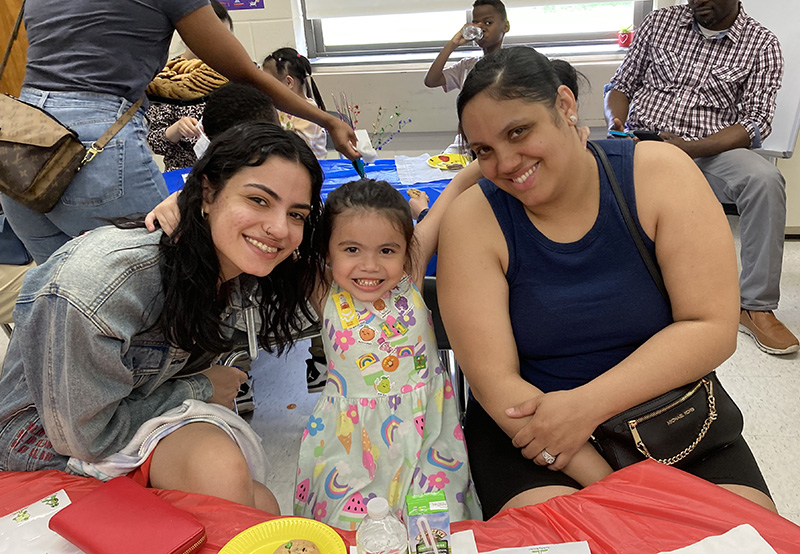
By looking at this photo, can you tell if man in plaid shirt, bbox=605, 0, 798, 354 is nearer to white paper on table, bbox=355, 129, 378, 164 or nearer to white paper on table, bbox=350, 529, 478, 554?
white paper on table, bbox=355, 129, 378, 164

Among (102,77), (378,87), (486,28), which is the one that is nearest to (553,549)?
(102,77)

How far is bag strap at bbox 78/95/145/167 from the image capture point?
4.99 feet

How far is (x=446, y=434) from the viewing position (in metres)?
1.44

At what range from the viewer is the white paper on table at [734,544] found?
78 cm

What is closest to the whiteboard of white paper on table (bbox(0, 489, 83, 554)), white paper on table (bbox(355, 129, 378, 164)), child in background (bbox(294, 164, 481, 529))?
white paper on table (bbox(355, 129, 378, 164))

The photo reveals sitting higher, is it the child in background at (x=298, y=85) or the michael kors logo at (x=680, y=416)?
the child in background at (x=298, y=85)

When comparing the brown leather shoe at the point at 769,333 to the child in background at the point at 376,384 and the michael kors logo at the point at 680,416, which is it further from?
the child in background at the point at 376,384

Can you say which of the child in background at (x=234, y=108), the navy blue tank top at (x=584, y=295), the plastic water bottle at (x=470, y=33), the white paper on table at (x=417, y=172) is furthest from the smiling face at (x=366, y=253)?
the plastic water bottle at (x=470, y=33)

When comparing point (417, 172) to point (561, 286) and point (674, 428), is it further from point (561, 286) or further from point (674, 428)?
point (674, 428)

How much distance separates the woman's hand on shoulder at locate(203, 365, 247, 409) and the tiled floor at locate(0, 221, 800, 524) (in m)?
0.66

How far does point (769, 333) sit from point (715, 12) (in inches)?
66.0

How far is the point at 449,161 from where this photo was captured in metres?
2.77

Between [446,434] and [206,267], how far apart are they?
690mm

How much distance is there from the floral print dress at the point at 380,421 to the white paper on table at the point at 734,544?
0.61 meters
